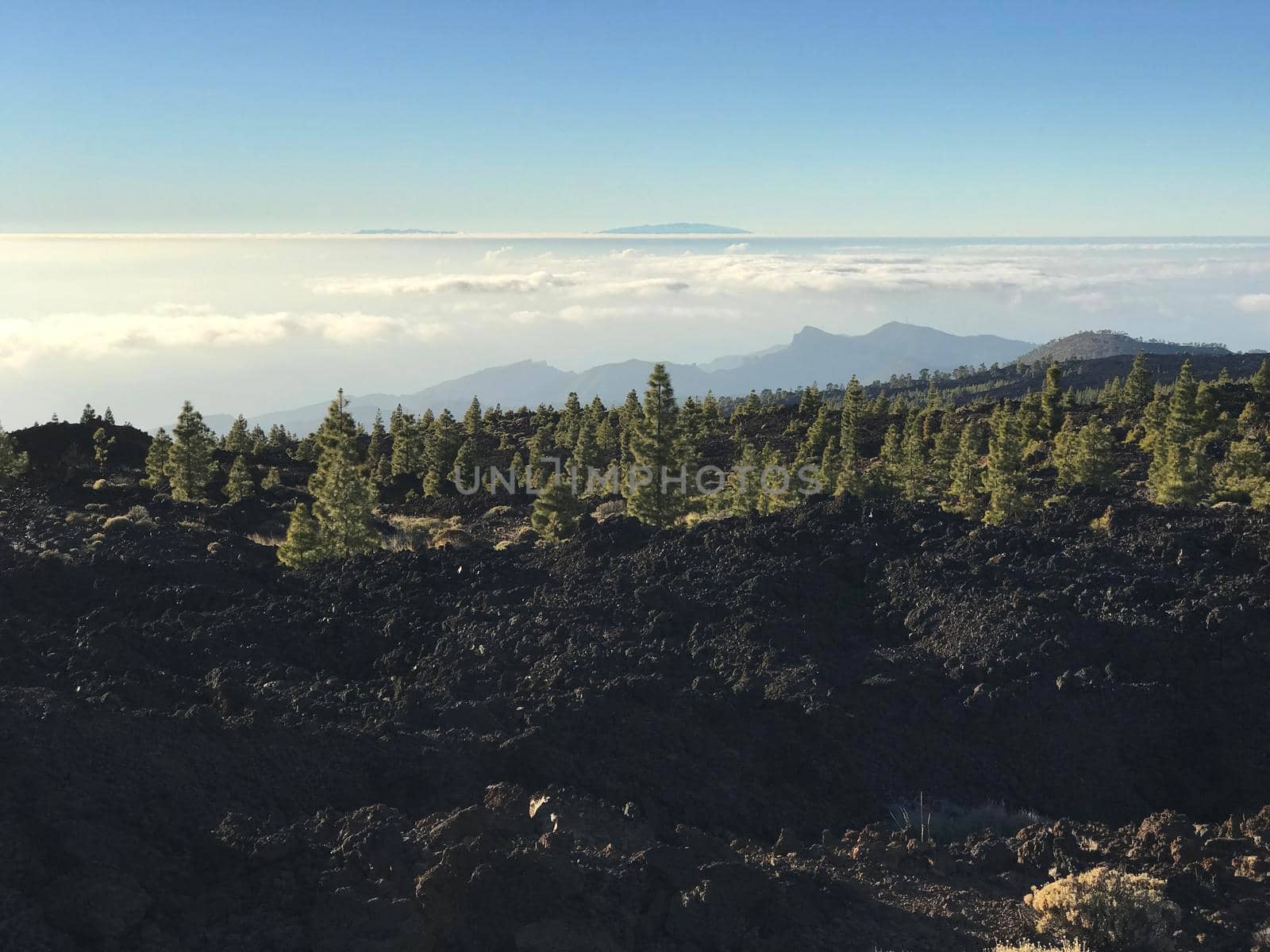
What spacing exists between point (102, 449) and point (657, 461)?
4373cm

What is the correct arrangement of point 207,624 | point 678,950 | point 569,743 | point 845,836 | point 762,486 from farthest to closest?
point 762,486, point 207,624, point 569,743, point 845,836, point 678,950

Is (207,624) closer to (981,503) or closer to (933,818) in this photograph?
(933,818)

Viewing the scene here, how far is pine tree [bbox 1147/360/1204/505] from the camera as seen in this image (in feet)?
139

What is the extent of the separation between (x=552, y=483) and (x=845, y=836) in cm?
3011

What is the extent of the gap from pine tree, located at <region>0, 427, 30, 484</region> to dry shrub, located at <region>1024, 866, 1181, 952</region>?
54.9m

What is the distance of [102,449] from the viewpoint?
6122 centimetres

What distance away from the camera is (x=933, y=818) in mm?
12102

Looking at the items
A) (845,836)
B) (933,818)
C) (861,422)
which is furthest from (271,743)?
(861,422)

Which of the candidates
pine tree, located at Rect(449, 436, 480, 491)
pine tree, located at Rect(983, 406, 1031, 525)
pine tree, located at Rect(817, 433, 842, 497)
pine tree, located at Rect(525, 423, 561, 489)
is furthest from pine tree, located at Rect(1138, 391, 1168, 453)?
pine tree, located at Rect(449, 436, 480, 491)

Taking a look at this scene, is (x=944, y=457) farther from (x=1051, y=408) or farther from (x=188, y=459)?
(x=188, y=459)

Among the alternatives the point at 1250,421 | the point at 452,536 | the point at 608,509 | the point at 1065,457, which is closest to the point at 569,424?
the point at 608,509

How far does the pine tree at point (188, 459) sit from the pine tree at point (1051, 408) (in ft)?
200

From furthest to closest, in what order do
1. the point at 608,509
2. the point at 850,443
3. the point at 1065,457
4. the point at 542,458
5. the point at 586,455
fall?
the point at 542,458, the point at 586,455, the point at 850,443, the point at 1065,457, the point at 608,509

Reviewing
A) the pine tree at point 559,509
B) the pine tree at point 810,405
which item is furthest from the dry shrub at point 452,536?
the pine tree at point 810,405
